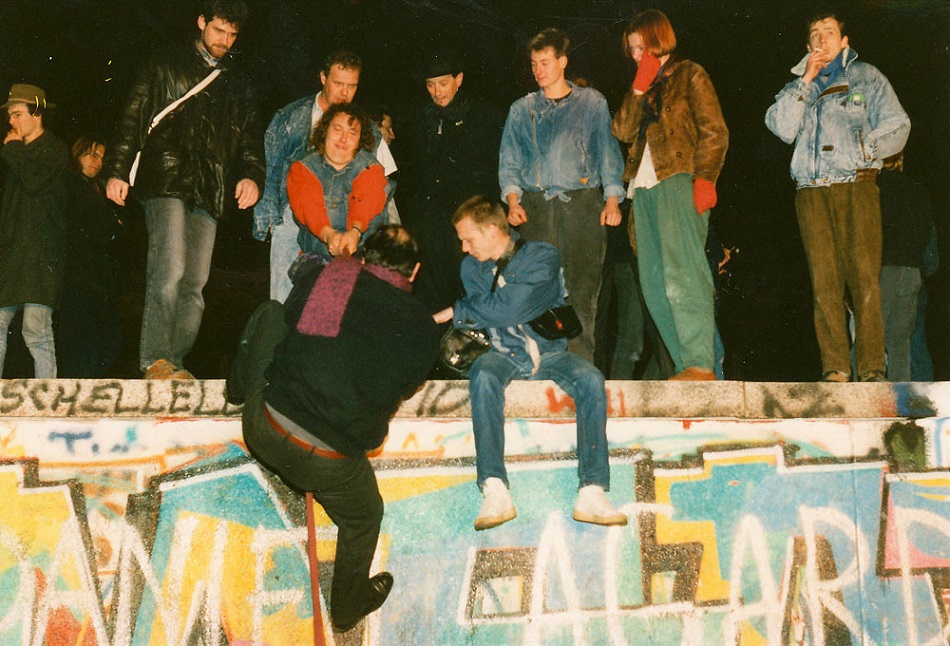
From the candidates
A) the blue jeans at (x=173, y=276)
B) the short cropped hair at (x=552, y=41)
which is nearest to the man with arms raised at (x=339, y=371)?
the blue jeans at (x=173, y=276)

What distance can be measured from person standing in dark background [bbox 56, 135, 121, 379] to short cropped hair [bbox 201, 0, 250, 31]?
141 cm

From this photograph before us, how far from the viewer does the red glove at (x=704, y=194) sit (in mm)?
5016

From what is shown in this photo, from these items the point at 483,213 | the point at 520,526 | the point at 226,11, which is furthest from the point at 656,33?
the point at 520,526

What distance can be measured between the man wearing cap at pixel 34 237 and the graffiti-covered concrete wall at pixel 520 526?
683mm

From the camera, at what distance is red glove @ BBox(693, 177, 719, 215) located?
5.02 meters

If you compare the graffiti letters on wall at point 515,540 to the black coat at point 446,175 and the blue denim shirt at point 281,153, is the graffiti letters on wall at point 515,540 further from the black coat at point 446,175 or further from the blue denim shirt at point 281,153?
the blue denim shirt at point 281,153

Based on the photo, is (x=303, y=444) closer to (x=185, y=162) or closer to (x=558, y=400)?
(x=558, y=400)

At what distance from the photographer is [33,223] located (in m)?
5.07

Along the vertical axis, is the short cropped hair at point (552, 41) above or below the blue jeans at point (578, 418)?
above

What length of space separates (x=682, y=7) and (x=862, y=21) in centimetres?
143

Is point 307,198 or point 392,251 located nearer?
point 392,251

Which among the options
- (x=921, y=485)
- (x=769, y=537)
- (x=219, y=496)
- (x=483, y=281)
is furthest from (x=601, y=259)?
(x=219, y=496)

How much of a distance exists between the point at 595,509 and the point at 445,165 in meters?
2.54

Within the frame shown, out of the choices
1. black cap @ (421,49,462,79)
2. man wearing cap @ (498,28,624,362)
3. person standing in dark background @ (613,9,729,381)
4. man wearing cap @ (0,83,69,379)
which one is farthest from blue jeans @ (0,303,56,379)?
person standing in dark background @ (613,9,729,381)
